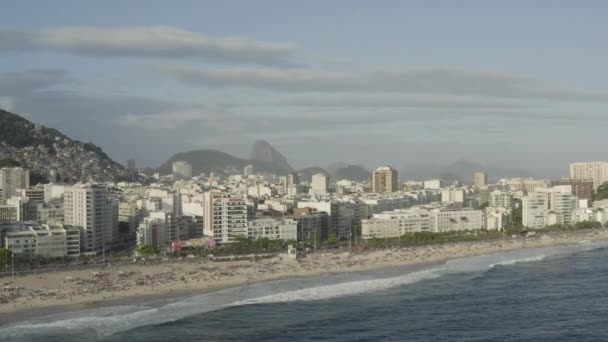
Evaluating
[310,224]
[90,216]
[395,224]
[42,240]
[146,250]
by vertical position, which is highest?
[90,216]

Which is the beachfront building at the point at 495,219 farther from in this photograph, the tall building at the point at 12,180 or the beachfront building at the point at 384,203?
the tall building at the point at 12,180

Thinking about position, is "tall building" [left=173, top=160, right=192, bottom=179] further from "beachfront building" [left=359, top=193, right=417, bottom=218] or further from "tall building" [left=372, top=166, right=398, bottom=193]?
"beachfront building" [left=359, top=193, right=417, bottom=218]

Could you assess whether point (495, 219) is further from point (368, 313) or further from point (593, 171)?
point (593, 171)

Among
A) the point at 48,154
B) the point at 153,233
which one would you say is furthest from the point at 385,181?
the point at 153,233

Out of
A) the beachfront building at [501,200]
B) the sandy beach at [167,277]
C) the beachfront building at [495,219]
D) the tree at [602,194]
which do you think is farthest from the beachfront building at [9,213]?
the tree at [602,194]

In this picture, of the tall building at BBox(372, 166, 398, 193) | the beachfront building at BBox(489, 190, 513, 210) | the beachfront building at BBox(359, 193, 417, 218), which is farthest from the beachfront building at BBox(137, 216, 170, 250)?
the tall building at BBox(372, 166, 398, 193)

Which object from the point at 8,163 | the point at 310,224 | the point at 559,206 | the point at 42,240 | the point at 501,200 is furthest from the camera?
the point at 501,200
